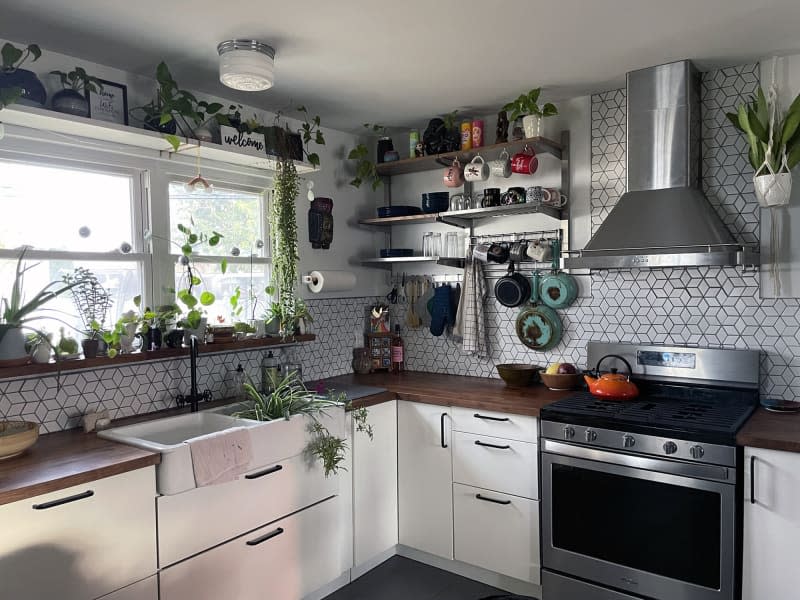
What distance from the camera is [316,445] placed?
8.82 feet

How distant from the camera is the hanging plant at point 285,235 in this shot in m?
3.16

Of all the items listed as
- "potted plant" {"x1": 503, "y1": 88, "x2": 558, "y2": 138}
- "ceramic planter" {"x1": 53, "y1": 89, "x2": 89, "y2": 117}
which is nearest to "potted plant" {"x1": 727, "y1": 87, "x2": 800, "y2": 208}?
"potted plant" {"x1": 503, "y1": 88, "x2": 558, "y2": 138}

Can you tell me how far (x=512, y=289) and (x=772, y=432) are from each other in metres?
1.47

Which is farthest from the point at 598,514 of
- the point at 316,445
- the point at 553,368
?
the point at 316,445

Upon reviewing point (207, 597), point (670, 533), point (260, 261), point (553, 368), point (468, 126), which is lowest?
point (207, 597)

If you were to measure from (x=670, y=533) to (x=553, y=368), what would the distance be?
1.01m

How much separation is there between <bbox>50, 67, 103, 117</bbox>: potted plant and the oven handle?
2362 mm

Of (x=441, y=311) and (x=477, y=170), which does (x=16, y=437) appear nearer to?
(x=441, y=311)

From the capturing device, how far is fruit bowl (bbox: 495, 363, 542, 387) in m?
3.22

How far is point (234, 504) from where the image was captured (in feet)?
7.73

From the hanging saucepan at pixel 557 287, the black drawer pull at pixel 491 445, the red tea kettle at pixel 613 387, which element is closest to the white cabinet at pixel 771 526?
the red tea kettle at pixel 613 387

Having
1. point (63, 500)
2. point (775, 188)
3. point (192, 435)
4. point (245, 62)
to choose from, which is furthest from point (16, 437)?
point (775, 188)

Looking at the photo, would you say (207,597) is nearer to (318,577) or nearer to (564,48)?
(318,577)

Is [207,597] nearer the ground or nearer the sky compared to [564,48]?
nearer the ground
